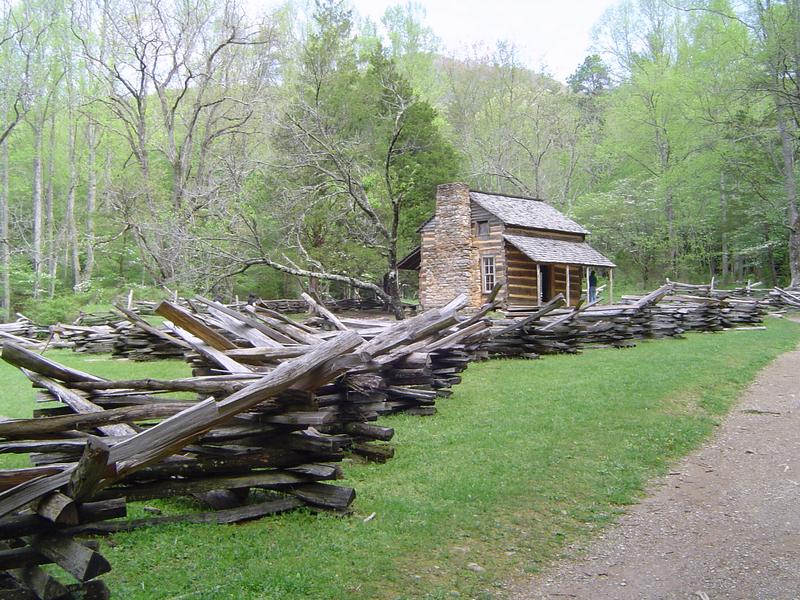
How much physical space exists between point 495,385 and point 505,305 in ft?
48.8

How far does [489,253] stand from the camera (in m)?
25.8

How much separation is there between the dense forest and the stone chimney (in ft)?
6.52

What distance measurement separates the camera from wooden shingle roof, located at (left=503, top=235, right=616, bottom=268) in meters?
24.9

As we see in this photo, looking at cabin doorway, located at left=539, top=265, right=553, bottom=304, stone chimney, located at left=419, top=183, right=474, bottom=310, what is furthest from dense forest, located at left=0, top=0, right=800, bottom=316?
cabin doorway, located at left=539, top=265, right=553, bottom=304

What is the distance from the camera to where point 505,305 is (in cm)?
2539

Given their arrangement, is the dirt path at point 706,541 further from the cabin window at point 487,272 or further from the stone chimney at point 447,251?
the stone chimney at point 447,251

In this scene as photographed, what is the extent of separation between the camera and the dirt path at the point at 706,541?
153 inches

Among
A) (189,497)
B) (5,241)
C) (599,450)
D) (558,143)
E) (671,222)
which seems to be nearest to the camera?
(189,497)

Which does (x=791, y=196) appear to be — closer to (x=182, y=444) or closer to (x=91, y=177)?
(x=182, y=444)

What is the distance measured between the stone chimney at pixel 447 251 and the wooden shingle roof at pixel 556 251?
6.10 feet

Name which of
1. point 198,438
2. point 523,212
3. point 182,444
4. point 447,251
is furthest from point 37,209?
point 182,444

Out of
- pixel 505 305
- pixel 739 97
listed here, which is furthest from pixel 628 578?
pixel 739 97

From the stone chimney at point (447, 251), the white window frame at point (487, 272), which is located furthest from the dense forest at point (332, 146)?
the white window frame at point (487, 272)

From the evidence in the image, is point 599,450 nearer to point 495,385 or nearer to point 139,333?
point 495,385
